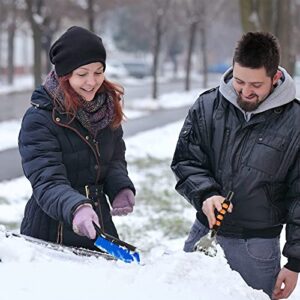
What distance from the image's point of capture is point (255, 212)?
269 centimetres

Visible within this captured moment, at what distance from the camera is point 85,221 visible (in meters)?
2.34

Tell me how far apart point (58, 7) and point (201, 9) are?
20.1 ft

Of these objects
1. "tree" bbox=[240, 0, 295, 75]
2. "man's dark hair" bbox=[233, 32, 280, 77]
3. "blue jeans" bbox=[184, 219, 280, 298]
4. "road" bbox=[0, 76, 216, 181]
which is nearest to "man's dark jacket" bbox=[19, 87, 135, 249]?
"blue jeans" bbox=[184, 219, 280, 298]

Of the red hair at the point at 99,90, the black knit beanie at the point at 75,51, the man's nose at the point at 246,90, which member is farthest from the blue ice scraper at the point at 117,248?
the man's nose at the point at 246,90

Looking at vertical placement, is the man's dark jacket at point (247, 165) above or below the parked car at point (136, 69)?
above

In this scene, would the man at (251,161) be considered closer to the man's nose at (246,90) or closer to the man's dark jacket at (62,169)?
the man's nose at (246,90)

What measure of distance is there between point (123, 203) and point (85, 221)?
489 millimetres

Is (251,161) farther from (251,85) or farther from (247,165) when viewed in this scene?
(251,85)

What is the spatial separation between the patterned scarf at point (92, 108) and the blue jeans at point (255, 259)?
0.70m

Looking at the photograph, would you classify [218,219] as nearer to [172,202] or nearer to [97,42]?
[97,42]

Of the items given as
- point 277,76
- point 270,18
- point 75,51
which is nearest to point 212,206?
point 277,76

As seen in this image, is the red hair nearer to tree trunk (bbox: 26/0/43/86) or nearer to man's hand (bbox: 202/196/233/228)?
man's hand (bbox: 202/196/233/228)

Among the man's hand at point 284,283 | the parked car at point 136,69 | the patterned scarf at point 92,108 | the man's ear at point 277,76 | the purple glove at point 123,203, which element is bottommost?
the parked car at point 136,69

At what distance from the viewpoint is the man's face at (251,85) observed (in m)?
2.53
